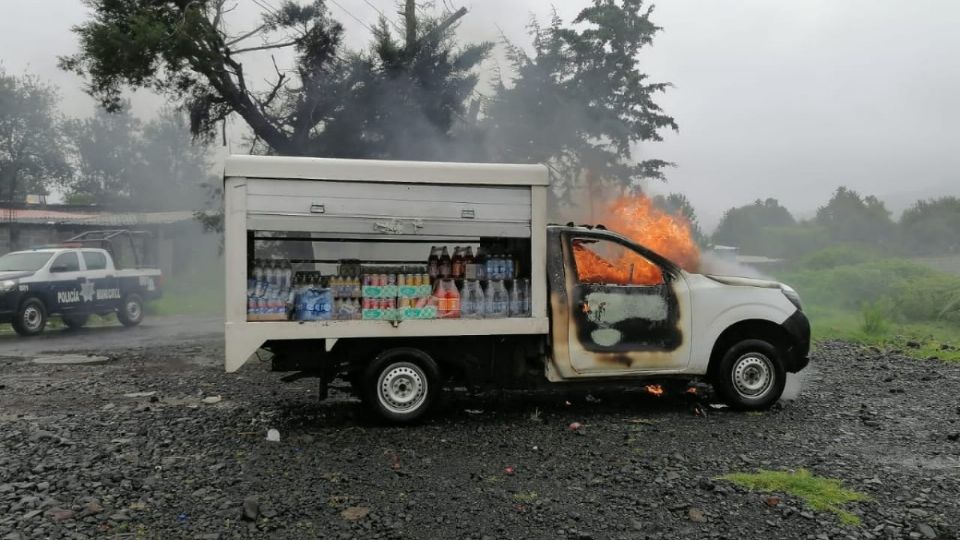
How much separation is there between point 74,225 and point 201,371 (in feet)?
61.9

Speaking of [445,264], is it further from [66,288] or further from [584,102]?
[584,102]

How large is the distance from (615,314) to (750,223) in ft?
101

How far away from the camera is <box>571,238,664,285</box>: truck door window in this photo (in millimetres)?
6719

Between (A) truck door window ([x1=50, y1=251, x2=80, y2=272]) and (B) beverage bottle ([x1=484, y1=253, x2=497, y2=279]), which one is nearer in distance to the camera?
(B) beverage bottle ([x1=484, y1=253, x2=497, y2=279])

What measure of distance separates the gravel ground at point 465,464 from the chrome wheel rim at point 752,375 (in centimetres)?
25

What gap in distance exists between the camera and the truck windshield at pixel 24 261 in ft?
46.9

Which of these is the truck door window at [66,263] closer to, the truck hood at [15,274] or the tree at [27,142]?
the truck hood at [15,274]

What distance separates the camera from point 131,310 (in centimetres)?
1627

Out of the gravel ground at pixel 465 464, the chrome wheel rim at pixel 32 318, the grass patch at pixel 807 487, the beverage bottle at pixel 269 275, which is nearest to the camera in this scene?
the gravel ground at pixel 465 464

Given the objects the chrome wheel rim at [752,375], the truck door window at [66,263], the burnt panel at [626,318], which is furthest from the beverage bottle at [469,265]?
the truck door window at [66,263]

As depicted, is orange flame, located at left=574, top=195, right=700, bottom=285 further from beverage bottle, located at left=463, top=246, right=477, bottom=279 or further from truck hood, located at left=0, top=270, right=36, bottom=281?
truck hood, located at left=0, top=270, right=36, bottom=281

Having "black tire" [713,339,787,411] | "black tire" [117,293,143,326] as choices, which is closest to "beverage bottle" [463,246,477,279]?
"black tire" [713,339,787,411]

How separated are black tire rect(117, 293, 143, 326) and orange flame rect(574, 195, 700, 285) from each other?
465 inches

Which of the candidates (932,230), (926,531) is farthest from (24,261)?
(932,230)
